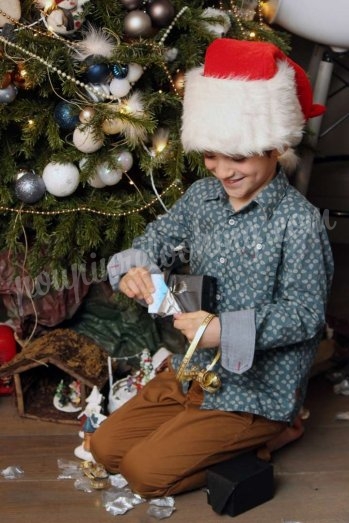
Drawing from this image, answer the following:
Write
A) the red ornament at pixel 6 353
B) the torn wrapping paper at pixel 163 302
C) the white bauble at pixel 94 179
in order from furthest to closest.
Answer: the red ornament at pixel 6 353, the white bauble at pixel 94 179, the torn wrapping paper at pixel 163 302

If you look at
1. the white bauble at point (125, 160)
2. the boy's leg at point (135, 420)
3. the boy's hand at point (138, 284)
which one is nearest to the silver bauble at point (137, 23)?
the white bauble at point (125, 160)

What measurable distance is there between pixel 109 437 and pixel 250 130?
2.06 ft

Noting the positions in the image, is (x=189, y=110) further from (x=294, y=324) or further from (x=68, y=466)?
(x=68, y=466)

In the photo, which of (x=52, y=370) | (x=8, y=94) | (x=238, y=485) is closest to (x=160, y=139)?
(x=8, y=94)

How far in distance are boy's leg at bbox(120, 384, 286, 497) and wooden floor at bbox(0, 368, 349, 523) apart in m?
0.04

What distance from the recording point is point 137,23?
1361mm

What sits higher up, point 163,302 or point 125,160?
point 125,160

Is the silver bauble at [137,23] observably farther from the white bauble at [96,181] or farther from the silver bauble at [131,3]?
the white bauble at [96,181]

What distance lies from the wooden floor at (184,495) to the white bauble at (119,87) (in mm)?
693

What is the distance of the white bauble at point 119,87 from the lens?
137 cm

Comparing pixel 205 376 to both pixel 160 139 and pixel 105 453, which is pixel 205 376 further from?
pixel 160 139

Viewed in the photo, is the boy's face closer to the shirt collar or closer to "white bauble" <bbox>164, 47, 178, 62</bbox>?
the shirt collar

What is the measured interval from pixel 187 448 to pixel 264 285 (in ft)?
1.04

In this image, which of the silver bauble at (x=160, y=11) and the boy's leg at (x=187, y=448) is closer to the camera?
the boy's leg at (x=187, y=448)
